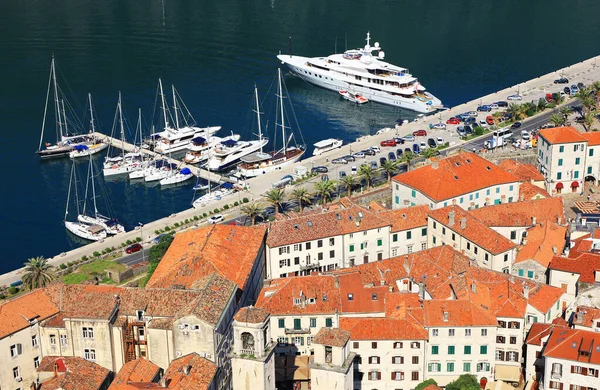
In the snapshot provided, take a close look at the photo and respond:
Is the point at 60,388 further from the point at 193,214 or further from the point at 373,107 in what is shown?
the point at 373,107

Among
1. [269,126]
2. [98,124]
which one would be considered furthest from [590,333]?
[98,124]

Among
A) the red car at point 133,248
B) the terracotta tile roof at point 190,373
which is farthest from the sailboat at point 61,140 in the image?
the terracotta tile roof at point 190,373

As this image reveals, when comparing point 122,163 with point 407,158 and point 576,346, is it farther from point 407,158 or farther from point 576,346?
point 576,346

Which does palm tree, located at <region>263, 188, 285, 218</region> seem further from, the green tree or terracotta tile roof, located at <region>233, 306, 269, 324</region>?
terracotta tile roof, located at <region>233, 306, 269, 324</region>

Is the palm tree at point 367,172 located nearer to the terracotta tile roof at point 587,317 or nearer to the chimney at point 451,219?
the chimney at point 451,219

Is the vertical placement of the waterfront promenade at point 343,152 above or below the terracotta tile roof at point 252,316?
above

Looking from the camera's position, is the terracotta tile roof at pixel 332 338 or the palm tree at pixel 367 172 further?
the palm tree at pixel 367 172
